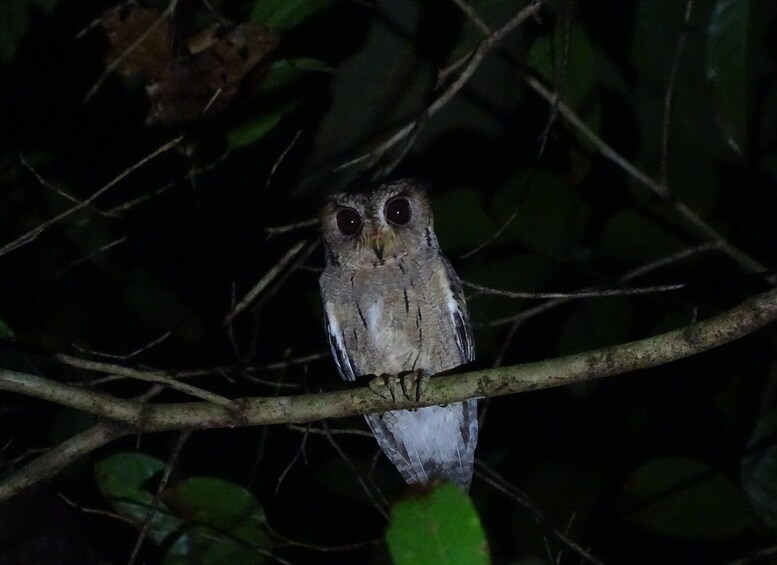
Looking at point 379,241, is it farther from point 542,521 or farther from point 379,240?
point 542,521

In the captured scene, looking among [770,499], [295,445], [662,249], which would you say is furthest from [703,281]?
[295,445]

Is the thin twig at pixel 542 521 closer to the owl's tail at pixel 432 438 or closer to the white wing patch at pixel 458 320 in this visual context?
the owl's tail at pixel 432 438

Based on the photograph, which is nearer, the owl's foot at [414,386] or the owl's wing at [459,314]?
the owl's foot at [414,386]

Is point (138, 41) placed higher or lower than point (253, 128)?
higher

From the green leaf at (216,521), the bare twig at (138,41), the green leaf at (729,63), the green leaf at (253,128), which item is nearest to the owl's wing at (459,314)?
the green leaf at (253,128)

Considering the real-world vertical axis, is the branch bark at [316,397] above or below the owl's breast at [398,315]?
below

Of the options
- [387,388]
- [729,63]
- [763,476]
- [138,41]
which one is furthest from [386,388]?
[729,63]

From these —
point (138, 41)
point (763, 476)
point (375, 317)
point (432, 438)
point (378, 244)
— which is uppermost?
point (138, 41)
